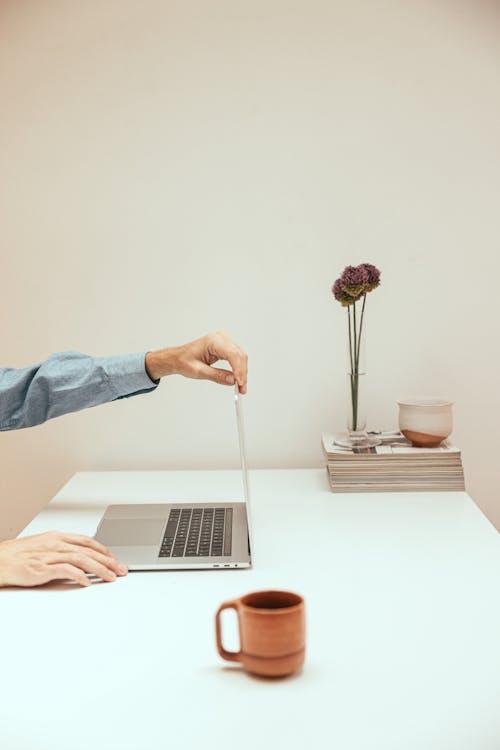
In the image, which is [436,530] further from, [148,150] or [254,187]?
[148,150]

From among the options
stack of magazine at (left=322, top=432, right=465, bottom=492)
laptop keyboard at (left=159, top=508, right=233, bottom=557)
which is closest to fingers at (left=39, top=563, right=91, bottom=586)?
laptop keyboard at (left=159, top=508, right=233, bottom=557)

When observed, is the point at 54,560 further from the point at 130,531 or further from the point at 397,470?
the point at 397,470

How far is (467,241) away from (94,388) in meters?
0.97

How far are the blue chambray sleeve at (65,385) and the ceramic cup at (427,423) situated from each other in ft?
1.87

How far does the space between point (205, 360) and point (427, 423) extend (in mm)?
531

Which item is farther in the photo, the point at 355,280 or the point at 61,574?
the point at 355,280

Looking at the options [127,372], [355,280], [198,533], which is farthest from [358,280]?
[198,533]

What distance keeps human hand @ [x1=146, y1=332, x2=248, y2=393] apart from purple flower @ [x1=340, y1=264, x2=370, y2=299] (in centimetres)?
37

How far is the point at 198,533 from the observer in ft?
4.19

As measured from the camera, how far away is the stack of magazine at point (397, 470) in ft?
5.04

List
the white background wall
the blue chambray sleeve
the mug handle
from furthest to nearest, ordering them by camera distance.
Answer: the white background wall < the blue chambray sleeve < the mug handle

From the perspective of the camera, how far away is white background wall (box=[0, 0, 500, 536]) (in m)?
1.74

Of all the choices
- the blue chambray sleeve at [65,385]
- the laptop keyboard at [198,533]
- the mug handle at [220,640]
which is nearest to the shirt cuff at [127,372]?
the blue chambray sleeve at [65,385]

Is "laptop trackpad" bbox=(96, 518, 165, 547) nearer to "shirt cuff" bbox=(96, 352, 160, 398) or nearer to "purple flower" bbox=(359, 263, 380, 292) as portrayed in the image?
"shirt cuff" bbox=(96, 352, 160, 398)
